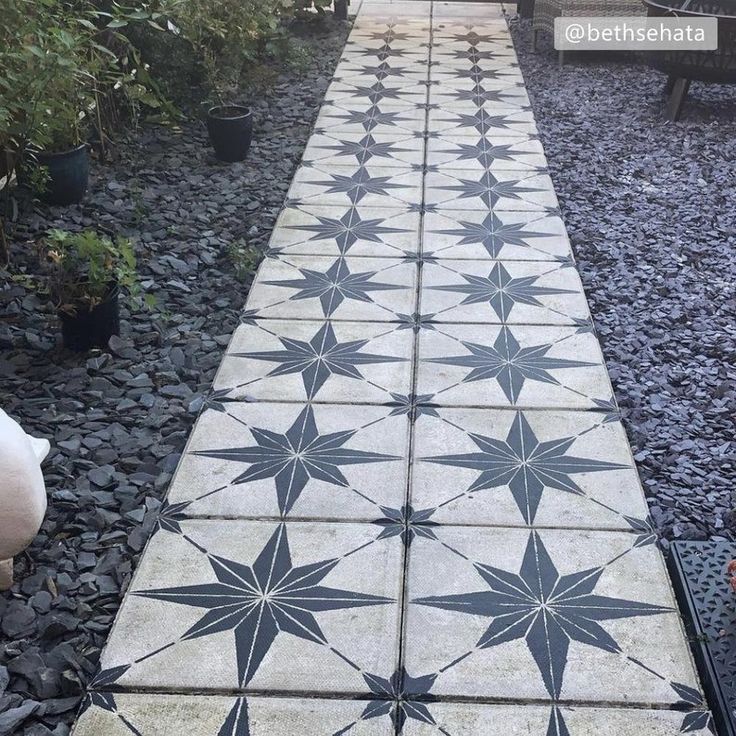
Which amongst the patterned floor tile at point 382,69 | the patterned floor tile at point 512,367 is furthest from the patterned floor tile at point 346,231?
the patterned floor tile at point 382,69

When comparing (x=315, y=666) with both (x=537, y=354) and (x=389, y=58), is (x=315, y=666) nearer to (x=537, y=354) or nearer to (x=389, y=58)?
(x=537, y=354)

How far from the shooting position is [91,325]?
336cm

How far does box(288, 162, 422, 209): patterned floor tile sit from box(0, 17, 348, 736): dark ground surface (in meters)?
0.11

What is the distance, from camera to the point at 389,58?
7.89 metres

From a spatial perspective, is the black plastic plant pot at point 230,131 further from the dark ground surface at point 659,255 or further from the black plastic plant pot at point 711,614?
the black plastic plant pot at point 711,614

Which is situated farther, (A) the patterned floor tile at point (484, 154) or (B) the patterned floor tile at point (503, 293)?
(A) the patterned floor tile at point (484, 154)

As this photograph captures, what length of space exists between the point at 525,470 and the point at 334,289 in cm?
144

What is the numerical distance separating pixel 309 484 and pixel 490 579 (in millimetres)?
634

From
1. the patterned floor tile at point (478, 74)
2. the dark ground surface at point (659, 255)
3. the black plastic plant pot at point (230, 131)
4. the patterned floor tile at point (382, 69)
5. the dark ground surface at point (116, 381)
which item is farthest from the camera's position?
the patterned floor tile at point (382, 69)

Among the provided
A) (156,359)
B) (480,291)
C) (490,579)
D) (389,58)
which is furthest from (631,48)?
(490,579)

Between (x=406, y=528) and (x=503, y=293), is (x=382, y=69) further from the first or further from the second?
(x=406, y=528)

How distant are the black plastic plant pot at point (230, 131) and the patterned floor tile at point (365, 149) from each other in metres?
0.39

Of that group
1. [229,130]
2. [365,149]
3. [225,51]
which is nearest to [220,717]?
[229,130]

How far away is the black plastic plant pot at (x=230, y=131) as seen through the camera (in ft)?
17.4
